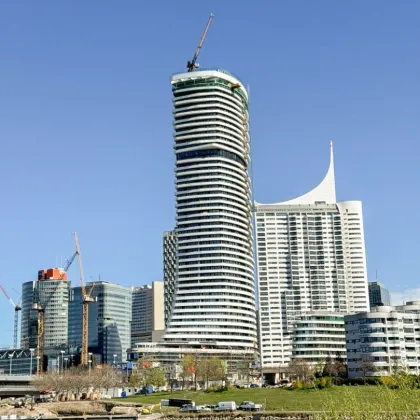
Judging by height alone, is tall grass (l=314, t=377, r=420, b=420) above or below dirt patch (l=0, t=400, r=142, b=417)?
above

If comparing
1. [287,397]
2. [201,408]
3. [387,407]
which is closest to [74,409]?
[201,408]

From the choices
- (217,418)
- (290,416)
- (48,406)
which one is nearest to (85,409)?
(48,406)

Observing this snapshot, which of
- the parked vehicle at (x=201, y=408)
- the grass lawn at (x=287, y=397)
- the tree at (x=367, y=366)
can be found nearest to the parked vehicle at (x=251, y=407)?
the grass lawn at (x=287, y=397)

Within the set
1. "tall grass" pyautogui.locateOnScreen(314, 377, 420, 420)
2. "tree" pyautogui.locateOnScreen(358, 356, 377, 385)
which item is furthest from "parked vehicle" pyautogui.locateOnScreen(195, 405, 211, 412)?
"tall grass" pyautogui.locateOnScreen(314, 377, 420, 420)

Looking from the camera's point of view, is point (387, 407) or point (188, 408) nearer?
point (387, 407)

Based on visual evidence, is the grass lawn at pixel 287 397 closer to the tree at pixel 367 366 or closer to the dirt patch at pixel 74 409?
the dirt patch at pixel 74 409

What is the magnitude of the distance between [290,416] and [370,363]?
278 ft

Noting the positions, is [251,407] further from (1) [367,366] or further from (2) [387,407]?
(1) [367,366]

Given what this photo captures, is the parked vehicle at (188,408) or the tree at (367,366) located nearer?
the parked vehicle at (188,408)

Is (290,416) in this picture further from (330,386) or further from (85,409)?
(85,409)

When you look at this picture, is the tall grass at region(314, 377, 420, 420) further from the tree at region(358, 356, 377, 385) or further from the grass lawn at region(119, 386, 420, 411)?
the tree at region(358, 356, 377, 385)

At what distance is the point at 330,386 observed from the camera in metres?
158

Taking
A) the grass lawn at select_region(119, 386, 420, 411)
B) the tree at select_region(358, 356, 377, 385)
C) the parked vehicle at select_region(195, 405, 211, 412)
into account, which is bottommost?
the parked vehicle at select_region(195, 405, 211, 412)

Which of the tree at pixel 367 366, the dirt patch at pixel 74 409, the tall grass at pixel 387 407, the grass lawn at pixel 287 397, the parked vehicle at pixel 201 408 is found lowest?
the dirt patch at pixel 74 409
